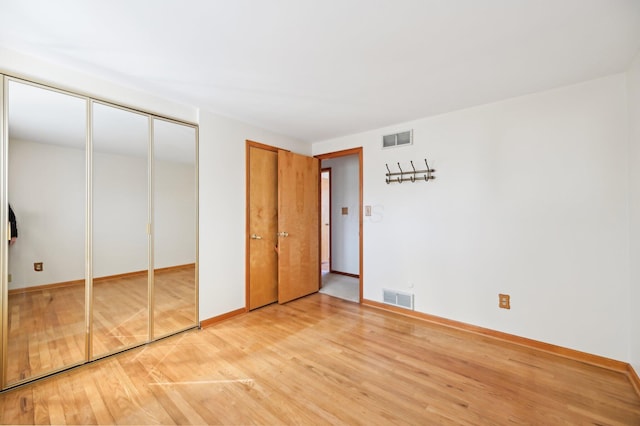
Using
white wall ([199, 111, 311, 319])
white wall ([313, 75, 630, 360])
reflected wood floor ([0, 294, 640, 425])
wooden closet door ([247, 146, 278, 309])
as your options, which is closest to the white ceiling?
white wall ([313, 75, 630, 360])

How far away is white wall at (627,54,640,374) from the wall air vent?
1.78 m

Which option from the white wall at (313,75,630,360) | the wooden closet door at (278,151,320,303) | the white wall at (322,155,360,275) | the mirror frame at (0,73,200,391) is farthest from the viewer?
the white wall at (322,155,360,275)

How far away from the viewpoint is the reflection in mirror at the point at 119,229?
2264 mm

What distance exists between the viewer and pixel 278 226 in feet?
12.0

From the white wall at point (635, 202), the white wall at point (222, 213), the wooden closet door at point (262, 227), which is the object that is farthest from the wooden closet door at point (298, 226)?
the white wall at point (635, 202)

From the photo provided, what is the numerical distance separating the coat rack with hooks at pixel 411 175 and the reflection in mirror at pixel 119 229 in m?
2.78

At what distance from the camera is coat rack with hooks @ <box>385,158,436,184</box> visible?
10.3ft

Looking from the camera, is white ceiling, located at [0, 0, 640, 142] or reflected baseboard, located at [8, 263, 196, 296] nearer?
white ceiling, located at [0, 0, 640, 142]

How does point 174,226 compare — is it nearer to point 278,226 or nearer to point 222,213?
point 222,213

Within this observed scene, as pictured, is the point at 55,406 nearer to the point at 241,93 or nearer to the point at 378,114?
the point at 241,93

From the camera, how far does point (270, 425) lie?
158 centimetres

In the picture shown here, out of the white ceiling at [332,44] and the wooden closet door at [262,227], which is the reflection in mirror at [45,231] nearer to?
the white ceiling at [332,44]

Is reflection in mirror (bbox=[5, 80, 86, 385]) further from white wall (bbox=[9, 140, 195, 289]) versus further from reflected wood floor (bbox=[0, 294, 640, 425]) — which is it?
reflected wood floor (bbox=[0, 294, 640, 425])

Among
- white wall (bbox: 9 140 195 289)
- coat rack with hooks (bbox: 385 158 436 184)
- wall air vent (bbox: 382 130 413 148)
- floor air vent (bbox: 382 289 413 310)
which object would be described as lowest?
floor air vent (bbox: 382 289 413 310)
